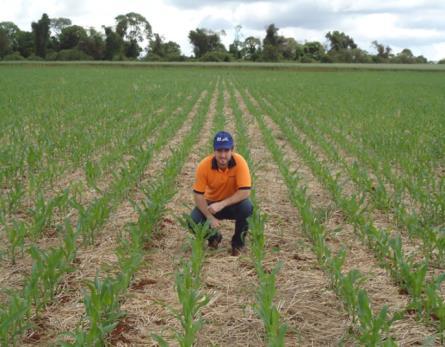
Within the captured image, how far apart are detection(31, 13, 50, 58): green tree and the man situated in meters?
84.1

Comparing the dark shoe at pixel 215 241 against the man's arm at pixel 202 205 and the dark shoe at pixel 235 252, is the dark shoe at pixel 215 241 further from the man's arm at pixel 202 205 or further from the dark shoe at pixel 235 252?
the man's arm at pixel 202 205

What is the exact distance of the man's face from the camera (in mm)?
4211

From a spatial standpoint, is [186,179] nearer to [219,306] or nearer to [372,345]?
[219,306]

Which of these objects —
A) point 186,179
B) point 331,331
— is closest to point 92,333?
point 331,331

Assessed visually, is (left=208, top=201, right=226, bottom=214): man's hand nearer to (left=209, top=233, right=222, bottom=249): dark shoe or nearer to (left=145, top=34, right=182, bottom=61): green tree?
(left=209, top=233, right=222, bottom=249): dark shoe

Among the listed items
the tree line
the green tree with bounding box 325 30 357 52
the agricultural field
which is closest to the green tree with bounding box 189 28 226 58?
the tree line

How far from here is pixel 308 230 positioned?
5004 mm

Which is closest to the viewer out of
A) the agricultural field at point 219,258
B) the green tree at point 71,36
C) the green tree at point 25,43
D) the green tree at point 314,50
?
the agricultural field at point 219,258

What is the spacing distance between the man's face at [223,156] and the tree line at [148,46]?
7406cm

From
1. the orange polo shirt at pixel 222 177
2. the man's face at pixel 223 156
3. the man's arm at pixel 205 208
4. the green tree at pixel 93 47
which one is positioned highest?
the green tree at pixel 93 47

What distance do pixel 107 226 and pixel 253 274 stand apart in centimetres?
183

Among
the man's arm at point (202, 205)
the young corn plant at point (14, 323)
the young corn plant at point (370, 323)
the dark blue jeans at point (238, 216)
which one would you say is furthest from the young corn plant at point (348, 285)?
the young corn plant at point (14, 323)

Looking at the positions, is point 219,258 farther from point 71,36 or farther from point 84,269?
point 71,36

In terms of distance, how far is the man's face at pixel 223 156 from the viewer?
13.8ft
